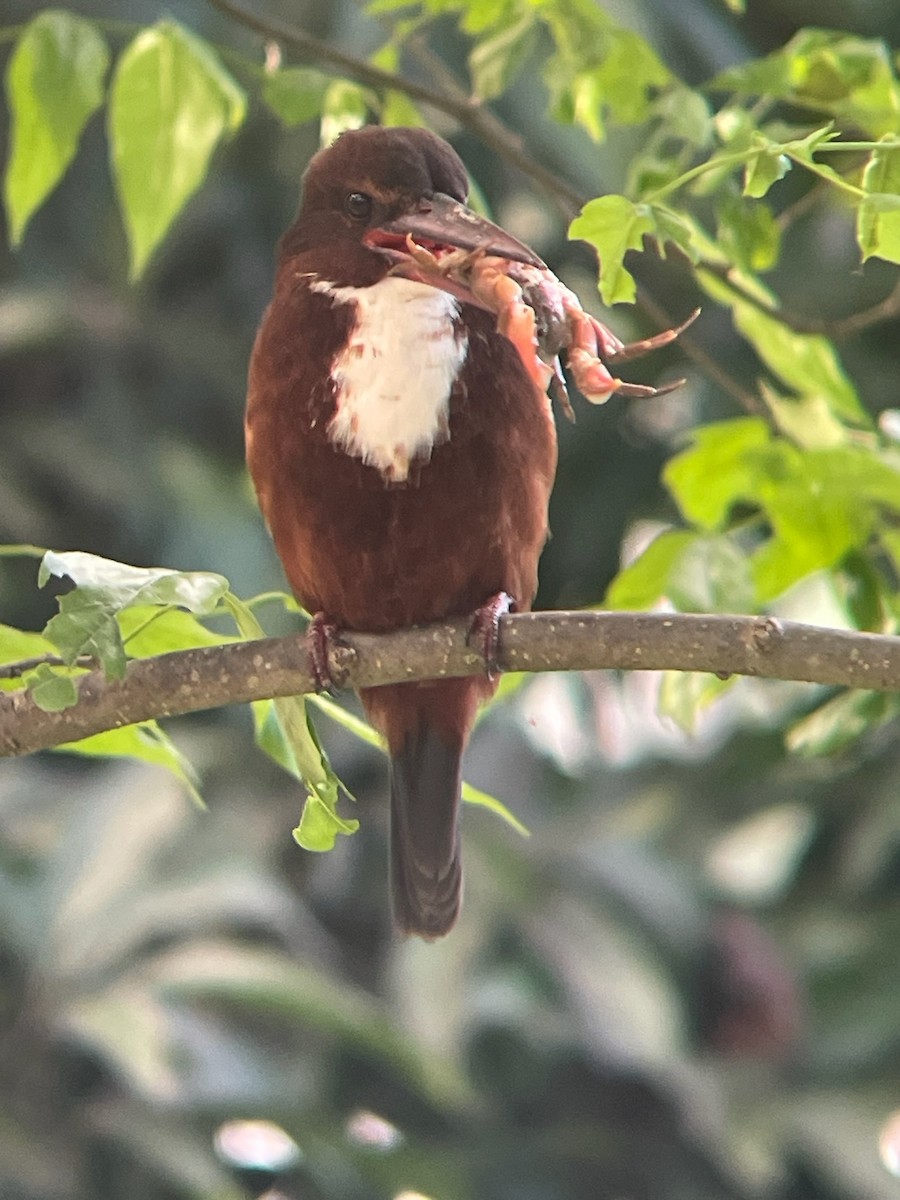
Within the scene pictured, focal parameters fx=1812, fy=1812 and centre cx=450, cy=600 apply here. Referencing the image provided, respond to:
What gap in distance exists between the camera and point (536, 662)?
131 centimetres

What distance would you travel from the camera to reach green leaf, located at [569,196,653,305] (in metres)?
1.17

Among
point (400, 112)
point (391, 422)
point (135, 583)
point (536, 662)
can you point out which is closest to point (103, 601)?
point (135, 583)

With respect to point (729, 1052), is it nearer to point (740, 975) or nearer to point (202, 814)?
point (740, 975)

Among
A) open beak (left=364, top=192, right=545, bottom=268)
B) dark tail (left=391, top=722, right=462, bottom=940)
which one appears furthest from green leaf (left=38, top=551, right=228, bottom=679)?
dark tail (left=391, top=722, right=462, bottom=940)

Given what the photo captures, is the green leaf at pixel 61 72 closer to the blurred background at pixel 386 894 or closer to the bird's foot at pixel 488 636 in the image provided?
the bird's foot at pixel 488 636

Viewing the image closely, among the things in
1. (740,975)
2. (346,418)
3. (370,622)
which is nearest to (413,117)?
(346,418)

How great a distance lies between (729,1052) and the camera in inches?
126

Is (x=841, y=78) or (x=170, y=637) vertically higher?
(x=841, y=78)

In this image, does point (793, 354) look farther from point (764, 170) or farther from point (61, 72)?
point (61, 72)

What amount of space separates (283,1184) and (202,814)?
636 millimetres

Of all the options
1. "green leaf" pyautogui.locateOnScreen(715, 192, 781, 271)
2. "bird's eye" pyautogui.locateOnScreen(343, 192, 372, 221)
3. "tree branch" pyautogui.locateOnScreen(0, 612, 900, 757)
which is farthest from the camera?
"bird's eye" pyautogui.locateOnScreen(343, 192, 372, 221)

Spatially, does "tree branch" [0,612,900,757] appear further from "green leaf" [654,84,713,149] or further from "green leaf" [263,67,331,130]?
"green leaf" [263,67,331,130]

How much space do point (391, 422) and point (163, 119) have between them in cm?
34

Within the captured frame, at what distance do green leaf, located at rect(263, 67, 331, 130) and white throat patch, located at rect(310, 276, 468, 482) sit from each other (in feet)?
0.58
